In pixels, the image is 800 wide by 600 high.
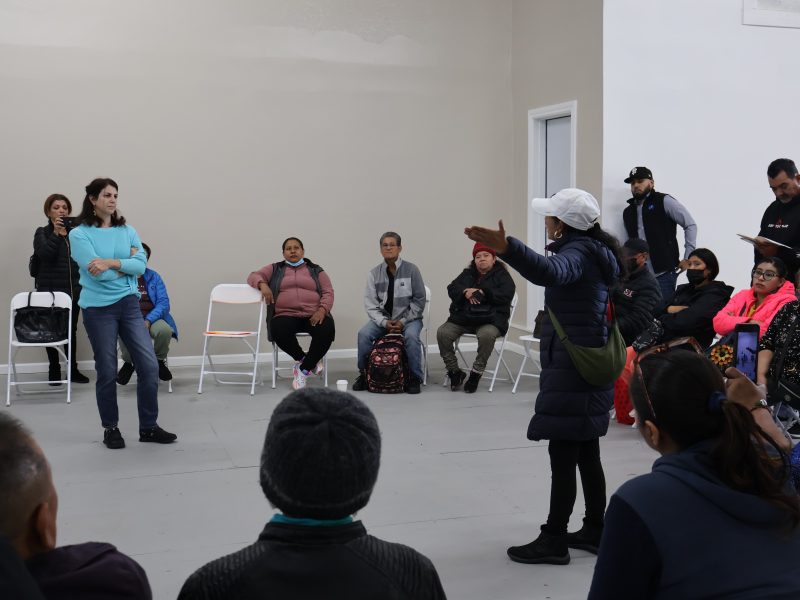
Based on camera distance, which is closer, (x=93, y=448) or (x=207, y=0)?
(x=93, y=448)

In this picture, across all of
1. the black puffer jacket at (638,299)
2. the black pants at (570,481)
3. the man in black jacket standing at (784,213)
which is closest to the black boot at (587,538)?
the black pants at (570,481)

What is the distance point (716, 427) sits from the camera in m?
1.73

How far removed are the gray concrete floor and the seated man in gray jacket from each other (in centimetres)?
53

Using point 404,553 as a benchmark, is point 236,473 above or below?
below

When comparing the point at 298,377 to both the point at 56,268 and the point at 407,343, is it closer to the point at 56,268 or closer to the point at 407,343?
the point at 407,343

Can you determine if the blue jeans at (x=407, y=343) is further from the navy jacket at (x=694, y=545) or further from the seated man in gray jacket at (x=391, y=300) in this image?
the navy jacket at (x=694, y=545)

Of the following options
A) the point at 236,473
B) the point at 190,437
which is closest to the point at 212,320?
the point at 190,437

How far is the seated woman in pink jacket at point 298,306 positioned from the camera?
6977 millimetres

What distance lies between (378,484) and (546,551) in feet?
4.15

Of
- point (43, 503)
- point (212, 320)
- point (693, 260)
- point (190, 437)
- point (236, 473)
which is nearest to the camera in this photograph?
point (43, 503)

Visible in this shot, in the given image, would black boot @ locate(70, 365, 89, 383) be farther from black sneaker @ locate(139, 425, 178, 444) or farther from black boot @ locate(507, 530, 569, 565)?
black boot @ locate(507, 530, 569, 565)

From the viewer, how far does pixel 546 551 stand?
3.48 metres

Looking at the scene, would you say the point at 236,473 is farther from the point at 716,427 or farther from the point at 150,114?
the point at 150,114

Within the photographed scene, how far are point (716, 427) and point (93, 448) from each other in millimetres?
4195
